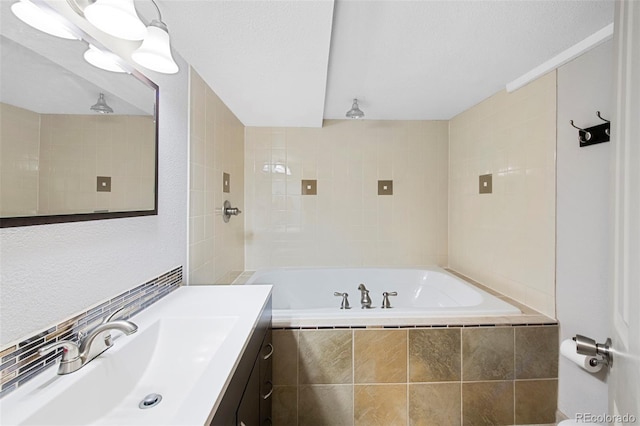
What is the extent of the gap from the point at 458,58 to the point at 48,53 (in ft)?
5.74

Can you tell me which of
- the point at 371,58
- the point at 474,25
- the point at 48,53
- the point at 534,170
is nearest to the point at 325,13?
the point at 371,58

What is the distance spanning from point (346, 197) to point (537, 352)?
5.78ft

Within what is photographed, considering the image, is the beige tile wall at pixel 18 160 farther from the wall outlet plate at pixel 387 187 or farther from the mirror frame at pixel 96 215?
the wall outlet plate at pixel 387 187

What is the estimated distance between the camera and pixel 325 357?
1.38 metres

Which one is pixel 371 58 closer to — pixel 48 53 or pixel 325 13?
pixel 325 13

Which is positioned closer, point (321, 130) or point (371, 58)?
point (371, 58)

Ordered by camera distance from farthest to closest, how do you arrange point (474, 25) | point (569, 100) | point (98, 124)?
point (569, 100) → point (474, 25) → point (98, 124)

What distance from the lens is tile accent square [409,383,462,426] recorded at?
54.2 inches

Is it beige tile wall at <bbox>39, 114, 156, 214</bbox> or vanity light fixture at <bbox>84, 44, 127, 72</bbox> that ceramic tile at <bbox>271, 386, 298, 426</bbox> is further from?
vanity light fixture at <bbox>84, 44, 127, 72</bbox>

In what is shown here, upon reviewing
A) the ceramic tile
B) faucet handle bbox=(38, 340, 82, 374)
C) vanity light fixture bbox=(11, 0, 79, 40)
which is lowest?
the ceramic tile

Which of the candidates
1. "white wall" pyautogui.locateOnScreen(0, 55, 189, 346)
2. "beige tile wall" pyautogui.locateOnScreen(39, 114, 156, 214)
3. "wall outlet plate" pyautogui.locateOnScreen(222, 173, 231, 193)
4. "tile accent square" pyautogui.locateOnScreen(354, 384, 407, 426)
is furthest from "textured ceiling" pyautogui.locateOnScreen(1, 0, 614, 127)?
"tile accent square" pyautogui.locateOnScreen(354, 384, 407, 426)

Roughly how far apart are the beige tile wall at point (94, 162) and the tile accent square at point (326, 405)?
1.25 meters

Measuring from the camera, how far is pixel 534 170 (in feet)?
5.16

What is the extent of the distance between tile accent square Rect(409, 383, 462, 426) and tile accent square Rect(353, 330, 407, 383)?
0.11 metres
